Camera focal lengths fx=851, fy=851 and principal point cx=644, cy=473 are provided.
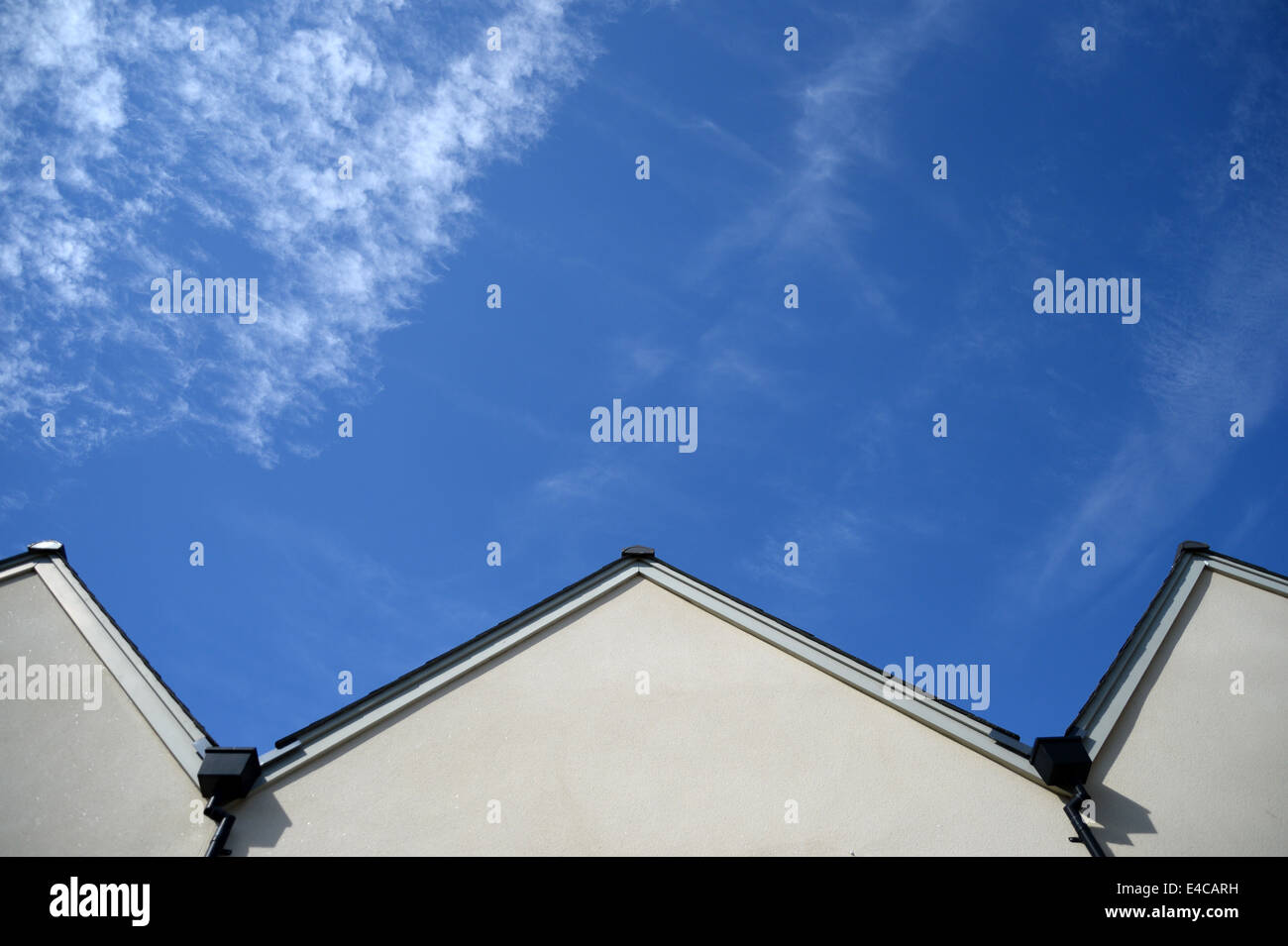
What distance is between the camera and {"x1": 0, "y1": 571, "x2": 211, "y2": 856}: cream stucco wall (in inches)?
335

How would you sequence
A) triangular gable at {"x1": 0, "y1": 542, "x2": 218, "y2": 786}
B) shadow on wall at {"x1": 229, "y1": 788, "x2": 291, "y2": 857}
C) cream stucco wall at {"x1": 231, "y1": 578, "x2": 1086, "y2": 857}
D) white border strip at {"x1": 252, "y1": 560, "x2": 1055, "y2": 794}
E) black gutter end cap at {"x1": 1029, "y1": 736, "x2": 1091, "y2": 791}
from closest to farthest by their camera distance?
1. shadow on wall at {"x1": 229, "y1": 788, "x2": 291, "y2": 857}
2. cream stucco wall at {"x1": 231, "y1": 578, "x2": 1086, "y2": 857}
3. black gutter end cap at {"x1": 1029, "y1": 736, "x2": 1091, "y2": 791}
4. triangular gable at {"x1": 0, "y1": 542, "x2": 218, "y2": 786}
5. white border strip at {"x1": 252, "y1": 560, "x2": 1055, "y2": 794}

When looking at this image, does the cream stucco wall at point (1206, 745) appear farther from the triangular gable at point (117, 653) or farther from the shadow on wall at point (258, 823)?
the triangular gable at point (117, 653)

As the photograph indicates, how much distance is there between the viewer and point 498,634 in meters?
11.0

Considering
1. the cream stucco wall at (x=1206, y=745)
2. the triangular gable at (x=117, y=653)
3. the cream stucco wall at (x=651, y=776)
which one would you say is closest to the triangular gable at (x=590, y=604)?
the cream stucco wall at (x=651, y=776)

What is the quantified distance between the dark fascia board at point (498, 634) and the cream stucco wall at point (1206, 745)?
51.4 inches

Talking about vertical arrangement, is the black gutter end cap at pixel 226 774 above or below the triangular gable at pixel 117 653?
below

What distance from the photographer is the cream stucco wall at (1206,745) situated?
897 cm

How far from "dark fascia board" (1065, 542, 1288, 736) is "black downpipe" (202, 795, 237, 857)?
9401 millimetres

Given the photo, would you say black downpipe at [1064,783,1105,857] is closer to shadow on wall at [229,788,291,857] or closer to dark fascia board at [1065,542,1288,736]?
dark fascia board at [1065,542,1288,736]

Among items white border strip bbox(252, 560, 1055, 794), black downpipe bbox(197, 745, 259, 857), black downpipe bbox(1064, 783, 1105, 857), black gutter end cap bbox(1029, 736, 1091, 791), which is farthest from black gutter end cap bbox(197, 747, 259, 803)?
black downpipe bbox(1064, 783, 1105, 857)

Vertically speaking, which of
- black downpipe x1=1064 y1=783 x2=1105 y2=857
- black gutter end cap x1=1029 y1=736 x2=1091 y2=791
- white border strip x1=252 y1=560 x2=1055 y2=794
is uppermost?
white border strip x1=252 y1=560 x2=1055 y2=794

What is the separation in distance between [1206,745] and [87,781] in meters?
12.3

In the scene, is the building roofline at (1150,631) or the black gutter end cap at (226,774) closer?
the black gutter end cap at (226,774)

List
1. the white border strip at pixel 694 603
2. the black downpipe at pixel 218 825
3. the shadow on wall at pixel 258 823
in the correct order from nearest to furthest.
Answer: the black downpipe at pixel 218 825 → the shadow on wall at pixel 258 823 → the white border strip at pixel 694 603
